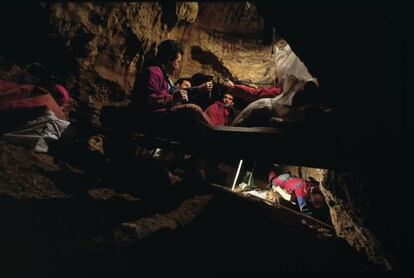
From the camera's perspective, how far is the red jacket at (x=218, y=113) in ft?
24.5

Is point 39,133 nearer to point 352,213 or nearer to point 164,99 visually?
point 164,99

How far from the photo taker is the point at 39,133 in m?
5.33

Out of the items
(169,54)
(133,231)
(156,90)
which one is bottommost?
(133,231)

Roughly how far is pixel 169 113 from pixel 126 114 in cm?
75

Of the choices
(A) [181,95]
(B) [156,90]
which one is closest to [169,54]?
(A) [181,95]

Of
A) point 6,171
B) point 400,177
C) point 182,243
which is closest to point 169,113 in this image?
point 182,243

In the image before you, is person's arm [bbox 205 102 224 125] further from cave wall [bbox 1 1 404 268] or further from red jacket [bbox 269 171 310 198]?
red jacket [bbox 269 171 310 198]

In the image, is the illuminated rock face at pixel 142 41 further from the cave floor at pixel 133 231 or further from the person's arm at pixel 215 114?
the cave floor at pixel 133 231

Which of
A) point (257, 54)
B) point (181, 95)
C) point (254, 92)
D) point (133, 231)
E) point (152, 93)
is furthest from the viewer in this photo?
point (257, 54)

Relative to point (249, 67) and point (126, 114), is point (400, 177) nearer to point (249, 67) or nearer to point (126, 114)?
point (126, 114)

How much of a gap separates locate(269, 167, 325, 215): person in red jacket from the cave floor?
1.00 meters

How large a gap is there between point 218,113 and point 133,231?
4.40 metres

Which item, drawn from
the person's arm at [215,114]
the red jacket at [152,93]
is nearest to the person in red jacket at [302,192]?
the person's arm at [215,114]

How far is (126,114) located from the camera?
14.6 feet
